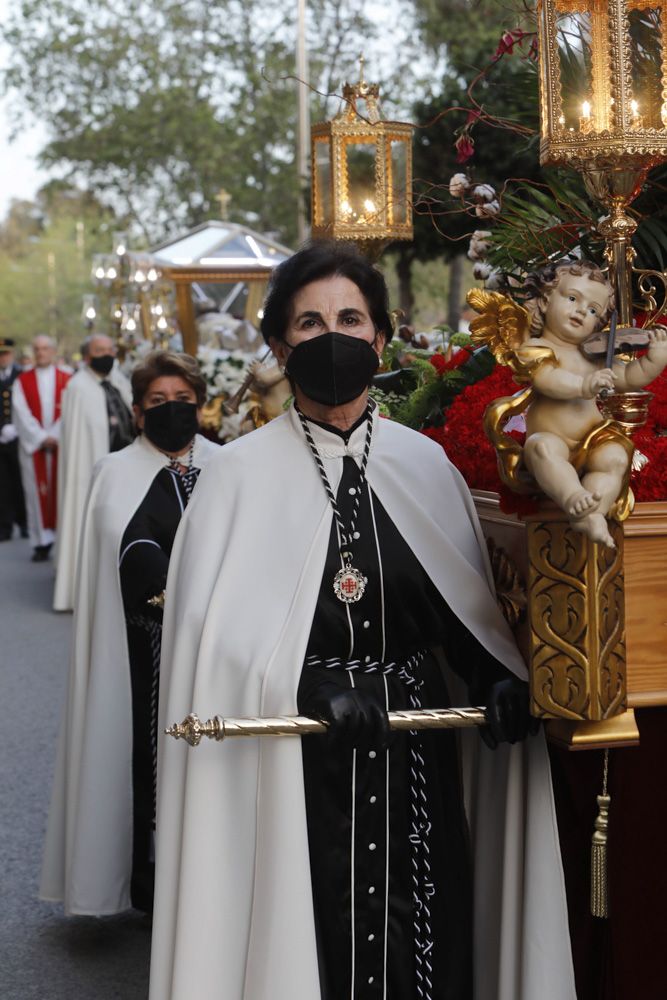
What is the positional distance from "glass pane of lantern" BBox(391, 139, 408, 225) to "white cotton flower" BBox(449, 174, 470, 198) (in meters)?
1.45

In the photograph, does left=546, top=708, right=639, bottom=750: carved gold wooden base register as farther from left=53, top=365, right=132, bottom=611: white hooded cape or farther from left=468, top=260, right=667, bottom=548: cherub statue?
left=53, top=365, right=132, bottom=611: white hooded cape

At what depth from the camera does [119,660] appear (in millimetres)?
5059

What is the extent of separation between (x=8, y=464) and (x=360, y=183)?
40.3 ft

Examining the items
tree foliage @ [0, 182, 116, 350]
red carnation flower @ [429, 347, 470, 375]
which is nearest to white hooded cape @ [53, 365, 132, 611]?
red carnation flower @ [429, 347, 470, 375]

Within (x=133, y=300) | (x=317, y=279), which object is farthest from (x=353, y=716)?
(x=133, y=300)

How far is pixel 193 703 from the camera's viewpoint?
10.1 ft

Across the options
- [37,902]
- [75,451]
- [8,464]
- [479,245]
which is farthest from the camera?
[8,464]

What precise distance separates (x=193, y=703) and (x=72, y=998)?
1.90 meters

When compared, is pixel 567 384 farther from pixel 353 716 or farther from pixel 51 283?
pixel 51 283

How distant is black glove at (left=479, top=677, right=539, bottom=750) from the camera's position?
292 cm

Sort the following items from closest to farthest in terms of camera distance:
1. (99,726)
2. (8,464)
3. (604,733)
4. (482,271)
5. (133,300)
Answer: (604,733) < (482,271) < (99,726) < (133,300) < (8,464)

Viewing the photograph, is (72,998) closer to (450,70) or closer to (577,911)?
(577,911)

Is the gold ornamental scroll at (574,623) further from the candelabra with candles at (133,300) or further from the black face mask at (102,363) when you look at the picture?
the candelabra with candles at (133,300)

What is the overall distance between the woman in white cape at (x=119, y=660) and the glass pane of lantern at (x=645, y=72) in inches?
91.8
